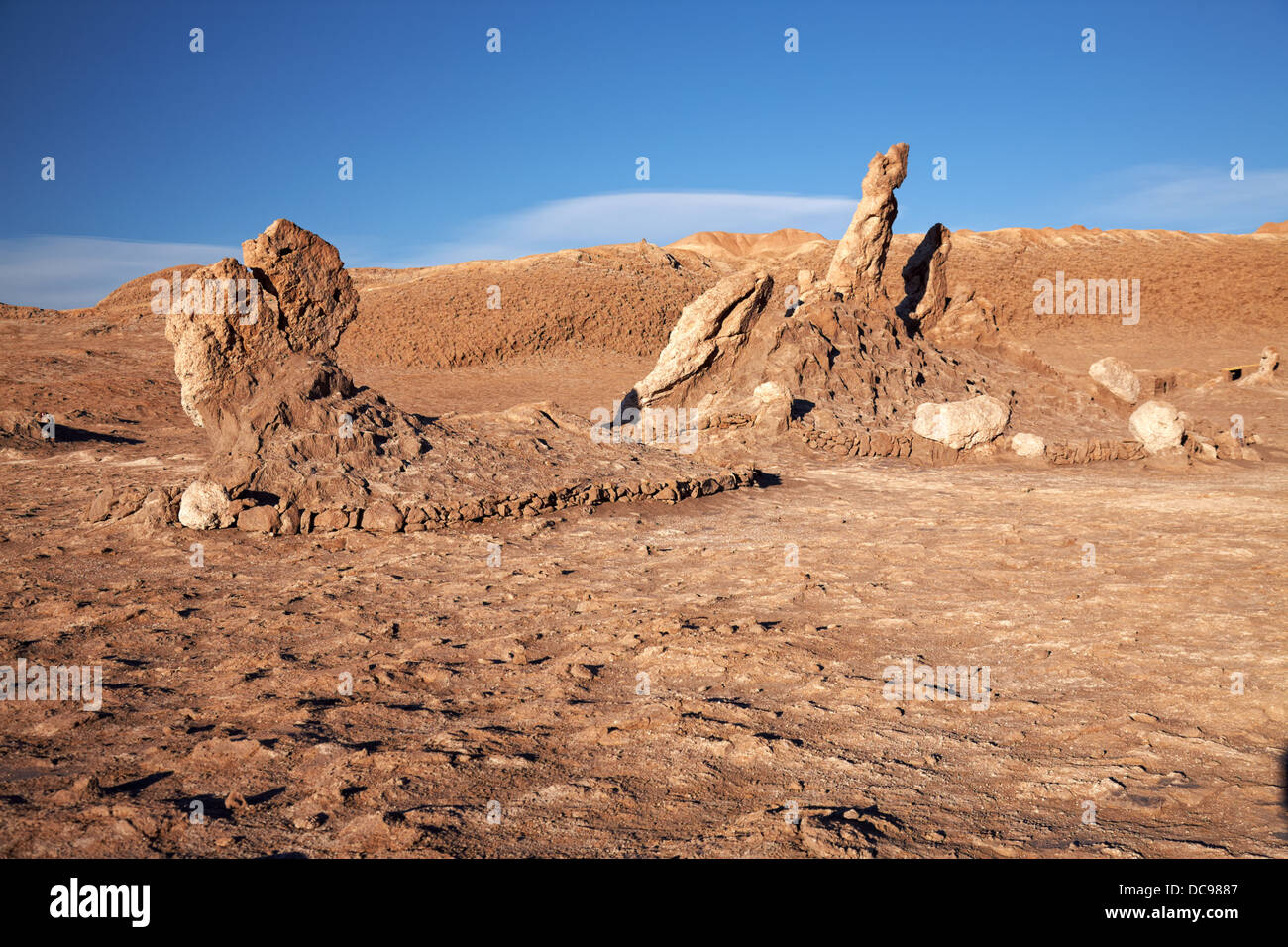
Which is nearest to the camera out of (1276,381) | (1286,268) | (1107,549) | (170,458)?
(1107,549)

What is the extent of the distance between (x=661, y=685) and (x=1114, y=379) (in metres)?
13.9

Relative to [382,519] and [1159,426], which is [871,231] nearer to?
[1159,426]

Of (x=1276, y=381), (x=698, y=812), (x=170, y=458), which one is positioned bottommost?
(x=698, y=812)

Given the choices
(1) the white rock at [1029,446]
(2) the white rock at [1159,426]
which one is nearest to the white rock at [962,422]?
(1) the white rock at [1029,446]

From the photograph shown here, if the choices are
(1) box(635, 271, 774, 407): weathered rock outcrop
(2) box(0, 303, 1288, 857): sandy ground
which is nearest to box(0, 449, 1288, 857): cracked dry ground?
(2) box(0, 303, 1288, 857): sandy ground

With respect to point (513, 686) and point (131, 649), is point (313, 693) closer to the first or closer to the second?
point (513, 686)

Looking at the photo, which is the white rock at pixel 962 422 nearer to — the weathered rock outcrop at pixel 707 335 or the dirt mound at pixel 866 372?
the dirt mound at pixel 866 372

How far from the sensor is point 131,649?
4.40 metres

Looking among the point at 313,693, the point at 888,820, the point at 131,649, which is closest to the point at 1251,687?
the point at 888,820

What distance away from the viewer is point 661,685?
392cm

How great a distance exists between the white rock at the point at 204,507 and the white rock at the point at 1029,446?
10199 mm

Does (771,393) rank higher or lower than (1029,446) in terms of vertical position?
higher

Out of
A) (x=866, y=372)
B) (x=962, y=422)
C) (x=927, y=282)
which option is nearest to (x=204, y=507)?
(x=962, y=422)

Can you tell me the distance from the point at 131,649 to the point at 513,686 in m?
2.17
